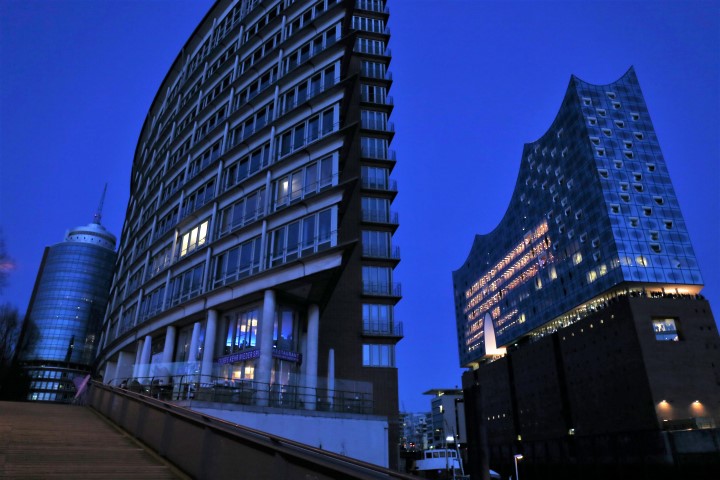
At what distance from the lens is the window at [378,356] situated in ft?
124

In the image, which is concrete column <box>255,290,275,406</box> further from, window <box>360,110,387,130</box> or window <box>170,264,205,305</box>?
window <box>360,110,387,130</box>

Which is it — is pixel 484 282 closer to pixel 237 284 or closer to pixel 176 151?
pixel 176 151

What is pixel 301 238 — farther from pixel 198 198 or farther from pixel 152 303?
pixel 152 303

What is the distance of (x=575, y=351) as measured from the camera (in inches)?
2832

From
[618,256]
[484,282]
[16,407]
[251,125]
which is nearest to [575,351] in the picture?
[618,256]

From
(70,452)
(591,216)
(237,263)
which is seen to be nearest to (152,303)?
(237,263)

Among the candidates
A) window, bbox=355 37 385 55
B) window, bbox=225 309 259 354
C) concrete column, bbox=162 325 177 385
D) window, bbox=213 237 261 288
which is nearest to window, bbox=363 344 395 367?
window, bbox=225 309 259 354

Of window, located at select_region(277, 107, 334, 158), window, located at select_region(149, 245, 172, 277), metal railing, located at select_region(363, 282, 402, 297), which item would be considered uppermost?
window, located at select_region(277, 107, 334, 158)

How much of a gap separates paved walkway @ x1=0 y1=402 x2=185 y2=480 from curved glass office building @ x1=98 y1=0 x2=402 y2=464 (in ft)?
19.9

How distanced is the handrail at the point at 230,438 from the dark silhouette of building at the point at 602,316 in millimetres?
43125

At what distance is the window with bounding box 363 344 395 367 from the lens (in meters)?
37.8

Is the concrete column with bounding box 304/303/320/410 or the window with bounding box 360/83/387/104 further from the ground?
the window with bounding box 360/83/387/104

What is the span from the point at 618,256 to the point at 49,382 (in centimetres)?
13942

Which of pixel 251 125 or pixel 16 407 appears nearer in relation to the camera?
pixel 16 407
